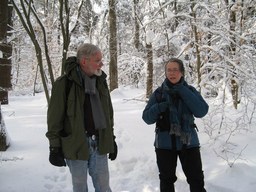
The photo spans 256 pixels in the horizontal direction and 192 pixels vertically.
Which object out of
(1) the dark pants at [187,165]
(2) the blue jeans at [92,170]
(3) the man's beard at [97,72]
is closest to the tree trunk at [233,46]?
(1) the dark pants at [187,165]

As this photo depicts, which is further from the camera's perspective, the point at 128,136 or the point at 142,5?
the point at 142,5

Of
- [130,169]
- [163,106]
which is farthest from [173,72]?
[130,169]

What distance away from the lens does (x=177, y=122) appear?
10.9ft

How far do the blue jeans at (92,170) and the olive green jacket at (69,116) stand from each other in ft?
0.38

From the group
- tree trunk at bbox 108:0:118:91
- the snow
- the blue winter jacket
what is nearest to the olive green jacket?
the blue winter jacket

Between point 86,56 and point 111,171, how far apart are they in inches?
102

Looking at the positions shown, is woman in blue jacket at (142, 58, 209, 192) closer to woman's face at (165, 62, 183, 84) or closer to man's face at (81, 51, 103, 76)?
woman's face at (165, 62, 183, 84)

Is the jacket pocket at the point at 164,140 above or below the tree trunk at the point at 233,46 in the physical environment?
below

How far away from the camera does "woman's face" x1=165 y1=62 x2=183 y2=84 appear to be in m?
3.38

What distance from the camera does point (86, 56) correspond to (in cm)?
293

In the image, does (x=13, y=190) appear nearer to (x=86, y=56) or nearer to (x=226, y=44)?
(x=86, y=56)

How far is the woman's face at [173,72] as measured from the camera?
338cm

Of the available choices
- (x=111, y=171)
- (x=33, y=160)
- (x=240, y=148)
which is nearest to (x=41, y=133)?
A: (x=33, y=160)

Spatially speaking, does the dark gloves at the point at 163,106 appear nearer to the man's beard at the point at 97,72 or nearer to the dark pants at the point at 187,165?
the dark pants at the point at 187,165
